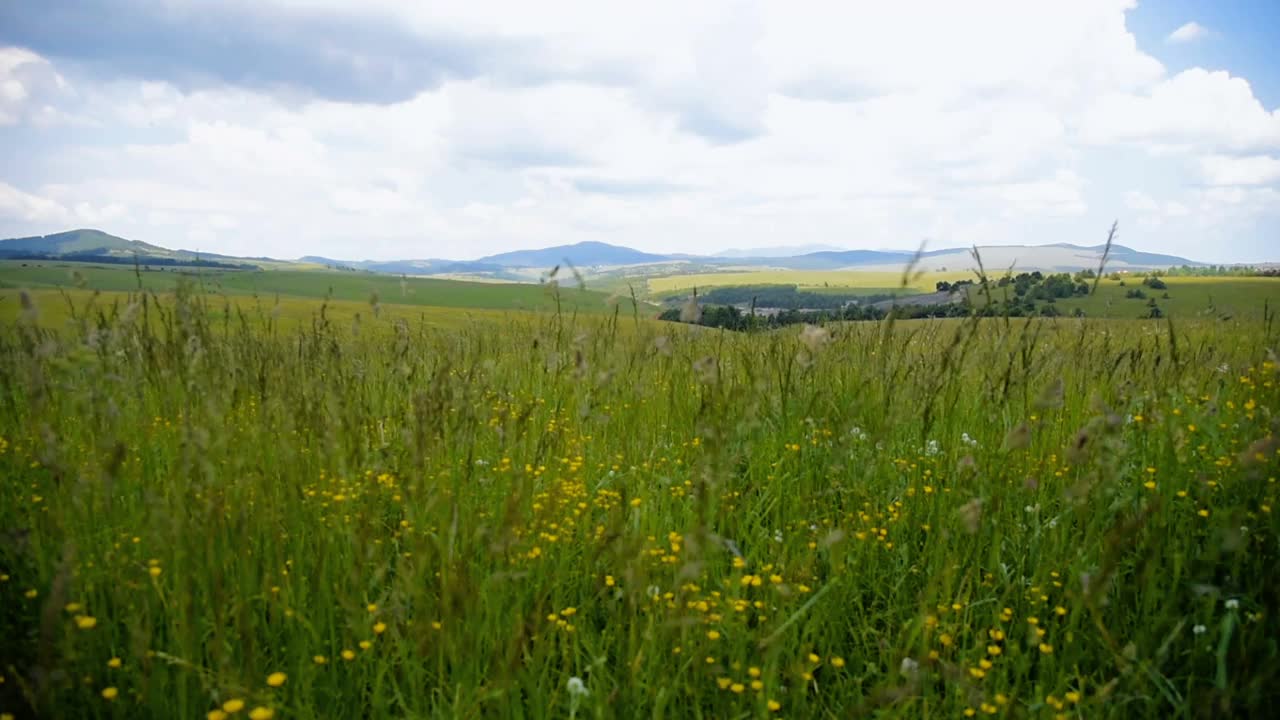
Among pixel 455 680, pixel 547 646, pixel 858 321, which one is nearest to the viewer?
pixel 455 680

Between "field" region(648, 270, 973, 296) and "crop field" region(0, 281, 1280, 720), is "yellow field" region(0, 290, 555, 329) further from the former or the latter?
"field" region(648, 270, 973, 296)

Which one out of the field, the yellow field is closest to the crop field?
the yellow field

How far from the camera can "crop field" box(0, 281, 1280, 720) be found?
2.03 metres

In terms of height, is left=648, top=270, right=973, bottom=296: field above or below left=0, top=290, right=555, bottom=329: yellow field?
above

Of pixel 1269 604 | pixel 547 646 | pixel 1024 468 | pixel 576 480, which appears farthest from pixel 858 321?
pixel 547 646

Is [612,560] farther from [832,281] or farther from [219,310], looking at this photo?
[832,281]

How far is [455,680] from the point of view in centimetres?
212

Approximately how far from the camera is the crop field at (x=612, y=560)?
2031 millimetres

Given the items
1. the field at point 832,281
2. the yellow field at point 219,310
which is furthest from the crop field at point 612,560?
the field at point 832,281

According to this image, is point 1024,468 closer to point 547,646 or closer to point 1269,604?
point 1269,604

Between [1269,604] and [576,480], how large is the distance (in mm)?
2580

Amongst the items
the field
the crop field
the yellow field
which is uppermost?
the field

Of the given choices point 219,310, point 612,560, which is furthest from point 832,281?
point 612,560

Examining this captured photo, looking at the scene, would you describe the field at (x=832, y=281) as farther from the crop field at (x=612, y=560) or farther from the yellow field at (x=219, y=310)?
the yellow field at (x=219, y=310)
